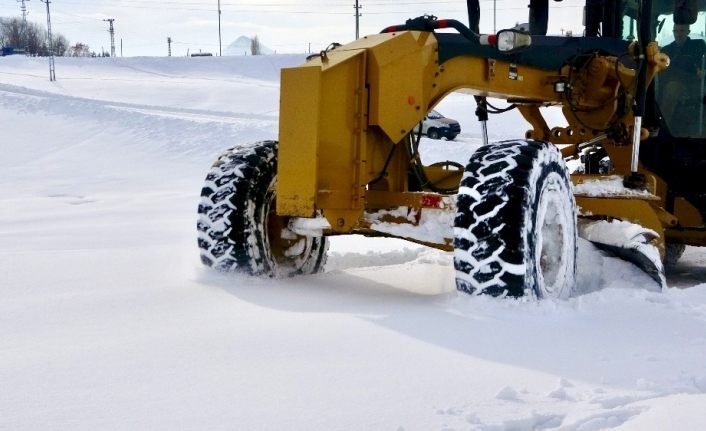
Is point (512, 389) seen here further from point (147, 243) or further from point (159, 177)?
point (159, 177)

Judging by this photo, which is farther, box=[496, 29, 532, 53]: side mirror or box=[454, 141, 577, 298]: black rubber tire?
box=[496, 29, 532, 53]: side mirror

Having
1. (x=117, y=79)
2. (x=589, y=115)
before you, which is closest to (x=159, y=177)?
(x=589, y=115)

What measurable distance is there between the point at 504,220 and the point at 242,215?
5.59 ft

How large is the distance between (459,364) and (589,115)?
3978mm

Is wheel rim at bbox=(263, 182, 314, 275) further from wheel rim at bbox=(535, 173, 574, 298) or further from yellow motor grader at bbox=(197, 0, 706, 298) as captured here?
wheel rim at bbox=(535, 173, 574, 298)

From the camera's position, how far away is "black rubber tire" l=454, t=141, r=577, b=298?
399 cm

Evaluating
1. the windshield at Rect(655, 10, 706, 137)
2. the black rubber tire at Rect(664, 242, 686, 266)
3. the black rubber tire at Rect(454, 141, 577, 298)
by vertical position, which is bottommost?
the black rubber tire at Rect(664, 242, 686, 266)

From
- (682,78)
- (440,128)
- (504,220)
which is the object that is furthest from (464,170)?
(440,128)

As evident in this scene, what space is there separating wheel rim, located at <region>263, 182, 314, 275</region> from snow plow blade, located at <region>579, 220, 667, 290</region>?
1845 mm

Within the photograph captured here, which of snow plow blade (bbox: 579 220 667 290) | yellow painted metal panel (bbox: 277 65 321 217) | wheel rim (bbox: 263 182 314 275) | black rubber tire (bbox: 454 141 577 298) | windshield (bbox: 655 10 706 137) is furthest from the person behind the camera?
windshield (bbox: 655 10 706 137)

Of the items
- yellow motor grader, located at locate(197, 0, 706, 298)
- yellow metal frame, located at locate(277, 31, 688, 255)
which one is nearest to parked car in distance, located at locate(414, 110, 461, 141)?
yellow motor grader, located at locate(197, 0, 706, 298)

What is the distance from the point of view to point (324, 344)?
326 cm

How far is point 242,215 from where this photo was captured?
16.2 feet

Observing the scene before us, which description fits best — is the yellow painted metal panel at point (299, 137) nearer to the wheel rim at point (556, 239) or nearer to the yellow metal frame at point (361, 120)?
the yellow metal frame at point (361, 120)
